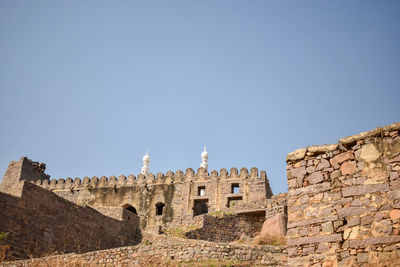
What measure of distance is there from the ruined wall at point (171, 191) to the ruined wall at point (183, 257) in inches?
735

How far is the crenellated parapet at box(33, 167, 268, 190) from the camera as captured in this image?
3428 cm

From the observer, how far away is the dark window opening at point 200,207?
113 ft

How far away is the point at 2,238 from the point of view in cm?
1478

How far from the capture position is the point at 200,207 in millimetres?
34875

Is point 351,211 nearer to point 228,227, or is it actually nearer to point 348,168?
point 348,168

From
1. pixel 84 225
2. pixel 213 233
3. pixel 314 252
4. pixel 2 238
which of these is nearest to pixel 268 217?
pixel 213 233

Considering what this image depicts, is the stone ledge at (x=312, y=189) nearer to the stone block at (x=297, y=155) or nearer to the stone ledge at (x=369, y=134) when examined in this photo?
the stone block at (x=297, y=155)

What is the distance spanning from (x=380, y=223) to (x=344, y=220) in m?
0.55

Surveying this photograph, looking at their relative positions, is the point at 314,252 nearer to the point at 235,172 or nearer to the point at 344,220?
the point at 344,220

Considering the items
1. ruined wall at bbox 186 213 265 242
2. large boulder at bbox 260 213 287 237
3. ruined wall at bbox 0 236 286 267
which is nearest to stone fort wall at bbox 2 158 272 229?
ruined wall at bbox 186 213 265 242

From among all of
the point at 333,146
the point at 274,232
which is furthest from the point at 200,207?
the point at 333,146

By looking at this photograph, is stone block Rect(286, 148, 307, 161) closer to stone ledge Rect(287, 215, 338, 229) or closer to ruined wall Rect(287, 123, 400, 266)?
ruined wall Rect(287, 123, 400, 266)

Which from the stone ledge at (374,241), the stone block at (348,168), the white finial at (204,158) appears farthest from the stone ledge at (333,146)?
the white finial at (204,158)

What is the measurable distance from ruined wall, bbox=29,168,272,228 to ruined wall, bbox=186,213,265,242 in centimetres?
955
